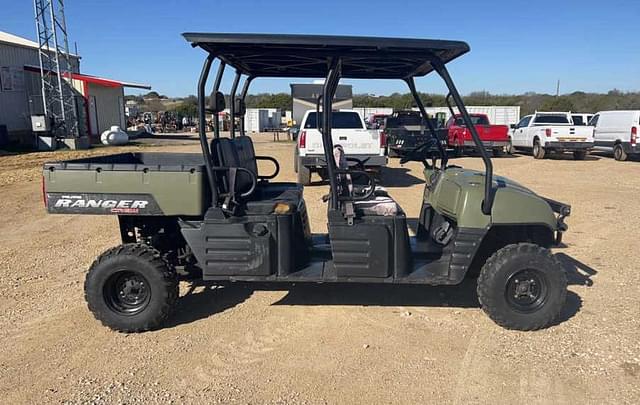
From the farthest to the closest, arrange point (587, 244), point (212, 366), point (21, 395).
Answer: point (587, 244) < point (212, 366) < point (21, 395)

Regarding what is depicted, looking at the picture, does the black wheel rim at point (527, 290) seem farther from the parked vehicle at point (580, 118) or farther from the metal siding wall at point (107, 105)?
the metal siding wall at point (107, 105)

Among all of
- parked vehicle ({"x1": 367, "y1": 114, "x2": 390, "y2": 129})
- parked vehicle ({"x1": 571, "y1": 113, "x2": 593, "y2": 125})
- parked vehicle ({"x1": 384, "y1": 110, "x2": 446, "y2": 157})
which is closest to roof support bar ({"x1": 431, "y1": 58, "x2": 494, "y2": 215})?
parked vehicle ({"x1": 384, "y1": 110, "x2": 446, "y2": 157})

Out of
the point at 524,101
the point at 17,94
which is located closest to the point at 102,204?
the point at 17,94

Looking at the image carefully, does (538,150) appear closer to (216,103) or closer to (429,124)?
(429,124)

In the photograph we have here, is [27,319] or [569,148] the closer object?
[27,319]

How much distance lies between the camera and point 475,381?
10.6ft

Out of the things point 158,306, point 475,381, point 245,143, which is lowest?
point 475,381

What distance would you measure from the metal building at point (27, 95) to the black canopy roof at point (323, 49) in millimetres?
21498

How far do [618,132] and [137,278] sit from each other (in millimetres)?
18572

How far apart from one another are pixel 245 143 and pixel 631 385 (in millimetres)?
3835

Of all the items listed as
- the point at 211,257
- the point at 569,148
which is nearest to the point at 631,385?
the point at 211,257

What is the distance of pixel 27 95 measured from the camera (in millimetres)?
23406

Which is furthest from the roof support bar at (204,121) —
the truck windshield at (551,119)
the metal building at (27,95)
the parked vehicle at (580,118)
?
the parked vehicle at (580,118)

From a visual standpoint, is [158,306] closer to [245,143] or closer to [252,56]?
[245,143]
